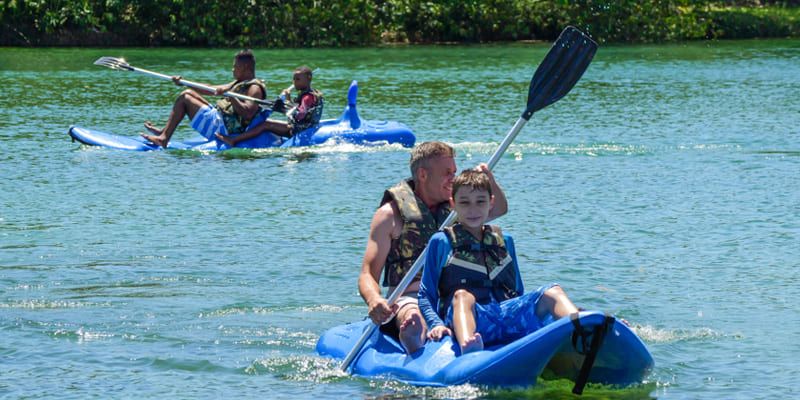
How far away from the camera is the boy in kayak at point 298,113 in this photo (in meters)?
15.9

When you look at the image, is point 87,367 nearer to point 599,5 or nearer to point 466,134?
point 466,134

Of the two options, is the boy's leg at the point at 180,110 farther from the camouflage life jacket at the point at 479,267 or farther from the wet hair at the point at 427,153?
the camouflage life jacket at the point at 479,267

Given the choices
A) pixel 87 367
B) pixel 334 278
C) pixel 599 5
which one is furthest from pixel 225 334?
pixel 599 5

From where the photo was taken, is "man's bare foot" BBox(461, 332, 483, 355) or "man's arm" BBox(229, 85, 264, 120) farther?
"man's arm" BBox(229, 85, 264, 120)

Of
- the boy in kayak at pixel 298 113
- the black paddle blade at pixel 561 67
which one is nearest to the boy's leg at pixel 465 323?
the black paddle blade at pixel 561 67

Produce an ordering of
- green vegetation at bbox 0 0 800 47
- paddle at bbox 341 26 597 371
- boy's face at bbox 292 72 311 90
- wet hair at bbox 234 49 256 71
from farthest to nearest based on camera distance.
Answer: green vegetation at bbox 0 0 800 47 < wet hair at bbox 234 49 256 71 < boy's face at bbox 292 72 311 90 < paddle at bbox 341 26 597 371

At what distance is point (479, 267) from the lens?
264 inches

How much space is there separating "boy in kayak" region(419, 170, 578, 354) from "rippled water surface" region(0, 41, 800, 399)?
297 millimetres

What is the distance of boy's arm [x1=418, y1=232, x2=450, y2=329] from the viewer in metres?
6.68

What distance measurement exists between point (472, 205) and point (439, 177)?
0.45 meters

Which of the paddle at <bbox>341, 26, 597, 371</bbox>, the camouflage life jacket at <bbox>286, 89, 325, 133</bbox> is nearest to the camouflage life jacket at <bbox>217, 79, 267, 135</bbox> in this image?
the camouflage life jacket at <bbox>286, 89, 325, 133</bbox>

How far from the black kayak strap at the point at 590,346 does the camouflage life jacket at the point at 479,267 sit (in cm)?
58

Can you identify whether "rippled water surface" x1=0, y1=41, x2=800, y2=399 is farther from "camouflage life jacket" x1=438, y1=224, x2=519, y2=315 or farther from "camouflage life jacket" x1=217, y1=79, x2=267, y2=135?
"camouflage life jacket" x1=438, y1=224, x2=519, y2=315

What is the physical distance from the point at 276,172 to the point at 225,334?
704 centimetres
